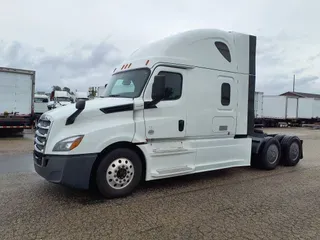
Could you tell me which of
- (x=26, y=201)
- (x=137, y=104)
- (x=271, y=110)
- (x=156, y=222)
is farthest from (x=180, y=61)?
(x=271, y=110)

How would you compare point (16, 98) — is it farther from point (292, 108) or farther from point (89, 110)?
point (292, 108)

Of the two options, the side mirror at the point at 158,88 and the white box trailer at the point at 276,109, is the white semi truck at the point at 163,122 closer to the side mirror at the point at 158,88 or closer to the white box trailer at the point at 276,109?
the side mirror at the point at 158,88

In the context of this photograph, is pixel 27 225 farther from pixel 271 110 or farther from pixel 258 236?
pixel 271 110

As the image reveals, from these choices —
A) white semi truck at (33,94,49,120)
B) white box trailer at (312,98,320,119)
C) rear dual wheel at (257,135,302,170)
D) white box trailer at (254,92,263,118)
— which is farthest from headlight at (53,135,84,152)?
white box trailer at (312,98,320,119)

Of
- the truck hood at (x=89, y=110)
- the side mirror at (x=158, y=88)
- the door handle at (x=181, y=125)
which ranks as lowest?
the door handle at (x=181, y=125)

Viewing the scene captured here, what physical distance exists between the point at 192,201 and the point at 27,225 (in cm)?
262

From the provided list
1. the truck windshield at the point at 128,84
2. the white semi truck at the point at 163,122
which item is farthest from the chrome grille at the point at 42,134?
the truck windshield at the point at 128,84

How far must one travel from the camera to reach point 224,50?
686 centimetres

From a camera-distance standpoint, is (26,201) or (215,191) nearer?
(26,201)

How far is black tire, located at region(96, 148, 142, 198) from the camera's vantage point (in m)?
5.06

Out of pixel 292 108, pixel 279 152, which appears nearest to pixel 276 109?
pixel 292 108

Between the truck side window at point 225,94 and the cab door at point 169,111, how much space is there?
1.19 metres

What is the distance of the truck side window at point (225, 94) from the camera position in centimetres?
681

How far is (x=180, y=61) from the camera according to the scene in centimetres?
604
